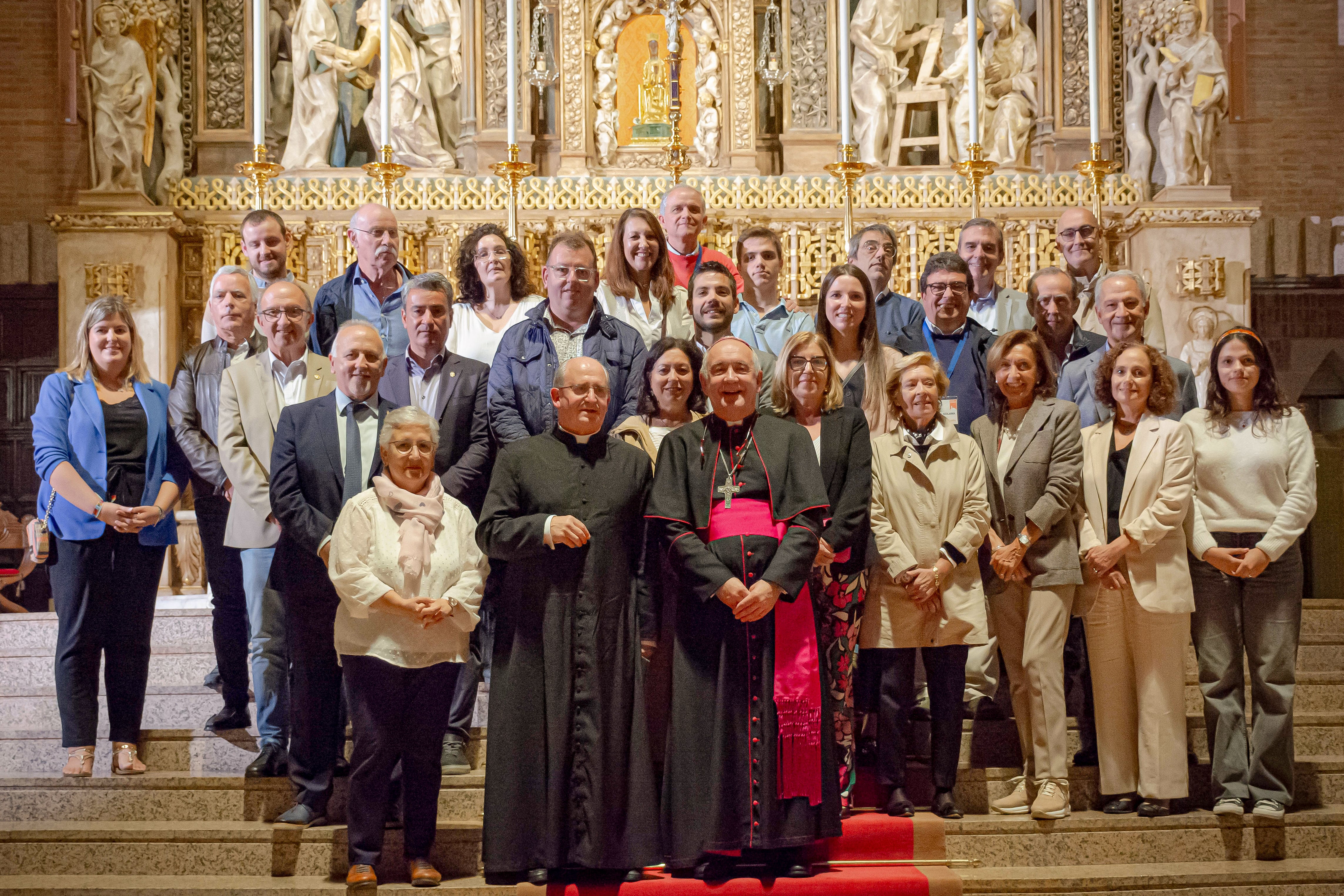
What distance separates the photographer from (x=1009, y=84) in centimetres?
920

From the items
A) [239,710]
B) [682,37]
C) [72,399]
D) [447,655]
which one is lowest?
[239,710]

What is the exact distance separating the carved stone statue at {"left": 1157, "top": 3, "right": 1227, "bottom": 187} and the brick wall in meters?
7.36

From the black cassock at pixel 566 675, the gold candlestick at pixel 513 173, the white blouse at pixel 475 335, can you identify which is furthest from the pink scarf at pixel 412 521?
the gold candlestick at pixel 513 173

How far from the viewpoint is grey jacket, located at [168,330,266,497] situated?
5062 millimetres

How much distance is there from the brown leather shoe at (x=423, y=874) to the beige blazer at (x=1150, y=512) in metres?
2.38

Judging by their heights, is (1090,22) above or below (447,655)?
above

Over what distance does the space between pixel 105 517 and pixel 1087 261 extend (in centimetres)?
400

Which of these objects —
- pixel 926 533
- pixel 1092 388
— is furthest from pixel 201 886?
pixel 1092 388

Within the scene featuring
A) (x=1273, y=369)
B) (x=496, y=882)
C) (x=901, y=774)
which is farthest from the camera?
(x=1273, y=369)

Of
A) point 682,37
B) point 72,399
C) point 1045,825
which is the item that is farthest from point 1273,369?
point 682,37

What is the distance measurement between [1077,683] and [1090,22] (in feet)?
10.3

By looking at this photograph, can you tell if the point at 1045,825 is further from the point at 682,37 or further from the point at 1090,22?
the point at 682,37

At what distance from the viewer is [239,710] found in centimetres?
509

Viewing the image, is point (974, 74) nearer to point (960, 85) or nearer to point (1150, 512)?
point (1150, 512)
